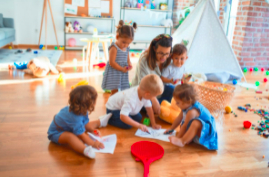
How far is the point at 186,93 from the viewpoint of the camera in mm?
1341

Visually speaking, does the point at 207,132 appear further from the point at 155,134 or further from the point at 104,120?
the point at 104,120

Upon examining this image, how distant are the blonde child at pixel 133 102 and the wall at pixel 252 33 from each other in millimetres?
2627

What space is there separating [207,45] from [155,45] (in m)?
1.31

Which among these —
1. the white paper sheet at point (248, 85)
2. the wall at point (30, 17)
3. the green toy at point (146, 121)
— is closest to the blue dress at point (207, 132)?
the green toy at point (146, 121)

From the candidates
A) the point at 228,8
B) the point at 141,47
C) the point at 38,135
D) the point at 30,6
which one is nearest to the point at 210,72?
the point at 228,8

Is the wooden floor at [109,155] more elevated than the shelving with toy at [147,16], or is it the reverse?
the shelving with toy at [147,16]

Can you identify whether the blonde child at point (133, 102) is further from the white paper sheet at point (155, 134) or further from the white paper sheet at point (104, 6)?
the white paper sheet at point (104, 6)

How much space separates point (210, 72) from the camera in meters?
2.81

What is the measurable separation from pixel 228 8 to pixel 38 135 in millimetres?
3782

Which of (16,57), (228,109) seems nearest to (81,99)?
(228,109)

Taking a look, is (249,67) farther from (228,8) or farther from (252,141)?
(252,141)

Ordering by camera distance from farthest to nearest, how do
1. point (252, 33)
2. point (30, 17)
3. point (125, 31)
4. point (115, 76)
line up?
point (30, 17), point (252, 33), point (115, 76), point (125, 31)

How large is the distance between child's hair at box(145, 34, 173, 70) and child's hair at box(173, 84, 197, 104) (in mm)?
486

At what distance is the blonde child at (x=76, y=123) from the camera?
119cm
